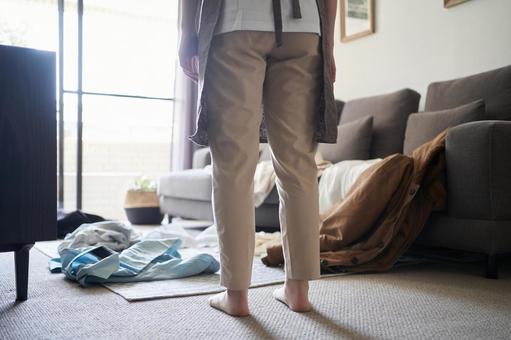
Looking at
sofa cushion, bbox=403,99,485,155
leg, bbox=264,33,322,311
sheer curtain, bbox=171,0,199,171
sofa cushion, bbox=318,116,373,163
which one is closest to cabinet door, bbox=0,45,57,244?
leg, bbox=264,33,322,311

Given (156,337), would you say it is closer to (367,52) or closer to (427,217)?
(427,217)

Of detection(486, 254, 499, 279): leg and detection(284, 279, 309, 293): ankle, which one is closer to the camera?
detection(284, 279, 309, 293): ankle

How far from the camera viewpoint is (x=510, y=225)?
185 centimetres

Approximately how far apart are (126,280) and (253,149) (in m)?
0.73

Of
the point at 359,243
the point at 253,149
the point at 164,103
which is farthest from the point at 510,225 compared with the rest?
the point at 164,103

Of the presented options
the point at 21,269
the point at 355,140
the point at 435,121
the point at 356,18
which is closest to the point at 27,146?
the point at 21,269

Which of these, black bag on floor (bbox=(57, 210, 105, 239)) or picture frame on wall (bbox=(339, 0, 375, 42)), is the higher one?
picture frame on wall (bbox=(339, 0, 375, 42))

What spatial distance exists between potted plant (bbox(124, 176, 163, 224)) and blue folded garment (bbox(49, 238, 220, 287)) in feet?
7.50

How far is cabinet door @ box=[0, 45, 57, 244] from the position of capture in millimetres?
1361

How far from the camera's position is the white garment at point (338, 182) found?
2412mm

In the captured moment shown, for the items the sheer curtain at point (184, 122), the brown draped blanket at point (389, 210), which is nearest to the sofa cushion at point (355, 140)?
the brown draped blanket at point (389, 210)

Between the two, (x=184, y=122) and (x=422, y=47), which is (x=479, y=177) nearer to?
(x=422, y=47)

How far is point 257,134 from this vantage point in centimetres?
129

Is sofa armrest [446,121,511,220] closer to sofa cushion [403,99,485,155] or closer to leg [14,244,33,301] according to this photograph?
sofa cushion [403,99,485,155]
